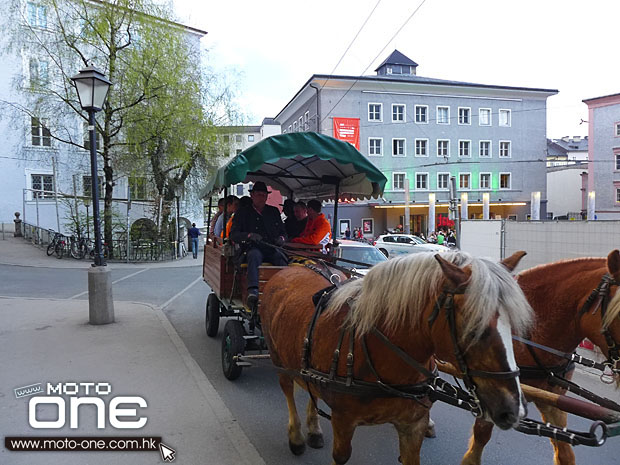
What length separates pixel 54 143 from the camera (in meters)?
26.7

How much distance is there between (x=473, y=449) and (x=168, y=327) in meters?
6.33

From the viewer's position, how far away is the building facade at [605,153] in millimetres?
41844

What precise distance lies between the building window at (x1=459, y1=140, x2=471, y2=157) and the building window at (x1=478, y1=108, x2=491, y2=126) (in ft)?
7.36

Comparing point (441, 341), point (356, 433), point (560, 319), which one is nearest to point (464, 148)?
point (356, 433)

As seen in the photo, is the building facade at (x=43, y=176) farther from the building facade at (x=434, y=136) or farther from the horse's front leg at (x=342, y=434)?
the horse's front leg at (x=342, y=434)

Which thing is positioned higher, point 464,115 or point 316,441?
point 464,115

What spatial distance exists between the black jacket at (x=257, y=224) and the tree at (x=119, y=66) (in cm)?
1527

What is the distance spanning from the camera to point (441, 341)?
216 cm

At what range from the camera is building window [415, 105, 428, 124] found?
123 ft

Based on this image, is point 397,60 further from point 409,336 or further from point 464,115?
point 409,336

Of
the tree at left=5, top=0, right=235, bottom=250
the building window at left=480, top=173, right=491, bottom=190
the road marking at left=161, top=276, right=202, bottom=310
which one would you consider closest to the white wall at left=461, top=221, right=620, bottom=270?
the road marking at left=161, top=276, right=202, bottom=310

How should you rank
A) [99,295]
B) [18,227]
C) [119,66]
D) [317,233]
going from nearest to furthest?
[317,233] < [99,295] < [119,66] < [18,227]

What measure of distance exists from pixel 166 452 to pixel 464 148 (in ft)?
129

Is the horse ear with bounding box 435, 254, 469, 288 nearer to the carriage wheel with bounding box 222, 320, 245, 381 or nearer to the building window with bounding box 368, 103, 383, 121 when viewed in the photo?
the carriage wheel with bounding box 222, 320, 245, 381
